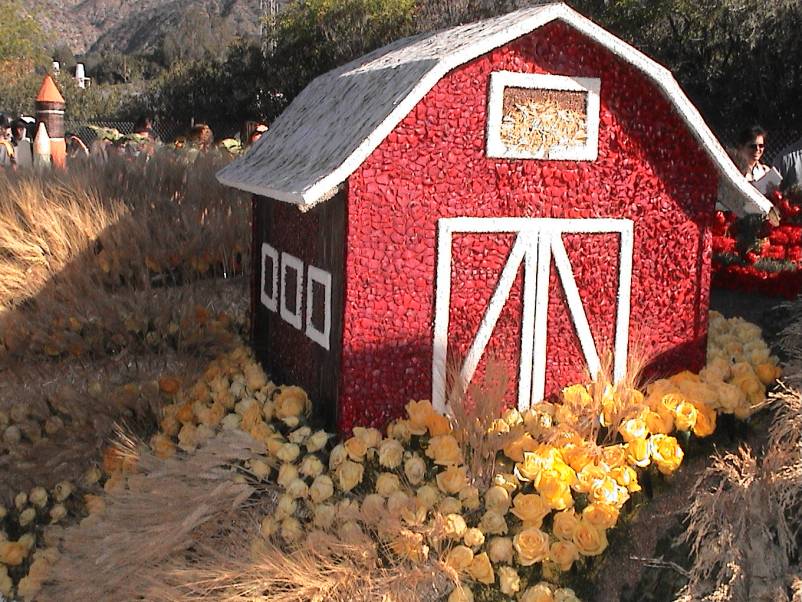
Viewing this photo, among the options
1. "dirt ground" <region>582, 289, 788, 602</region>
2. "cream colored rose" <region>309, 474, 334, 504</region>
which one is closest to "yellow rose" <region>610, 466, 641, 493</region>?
"dirt ground" <region>582, 289, 788, 602</region>

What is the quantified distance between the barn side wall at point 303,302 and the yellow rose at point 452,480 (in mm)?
644

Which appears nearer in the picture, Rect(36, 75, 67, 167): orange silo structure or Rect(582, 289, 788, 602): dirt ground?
Rect(582, 289, 788, 602): dirt ground

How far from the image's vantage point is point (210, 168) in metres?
6.43

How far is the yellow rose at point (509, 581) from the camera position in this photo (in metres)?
3.07

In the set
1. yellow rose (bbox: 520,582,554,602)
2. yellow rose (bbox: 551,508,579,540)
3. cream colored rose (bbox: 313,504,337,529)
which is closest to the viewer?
yellow rose (bbox: 520,582,554,602)

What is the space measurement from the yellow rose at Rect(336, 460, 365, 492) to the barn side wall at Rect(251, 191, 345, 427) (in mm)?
366

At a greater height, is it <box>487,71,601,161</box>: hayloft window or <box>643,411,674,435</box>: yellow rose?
<box>487,71,601,161</box>: hayloft window

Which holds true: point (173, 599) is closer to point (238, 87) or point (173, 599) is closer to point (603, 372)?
point (603, 372)

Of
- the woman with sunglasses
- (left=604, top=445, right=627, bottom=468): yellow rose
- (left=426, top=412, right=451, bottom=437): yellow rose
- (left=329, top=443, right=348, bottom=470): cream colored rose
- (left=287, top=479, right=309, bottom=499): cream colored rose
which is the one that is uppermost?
the woman with sunglasses

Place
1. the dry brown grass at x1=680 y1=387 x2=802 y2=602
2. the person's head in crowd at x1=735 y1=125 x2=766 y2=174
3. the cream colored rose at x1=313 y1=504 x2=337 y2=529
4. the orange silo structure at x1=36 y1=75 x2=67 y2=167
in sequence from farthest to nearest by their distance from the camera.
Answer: the orange silo structure at x1=36 y1=75 x2=67 y2=167
the person's head in crowd at x1=735 y1=125 x2=766 y2=174
the cream colored rose at x1=313 y1=504 x2=337 y2=529
the dry brown grass at x1=680 y1=387 x2=802 y2=602

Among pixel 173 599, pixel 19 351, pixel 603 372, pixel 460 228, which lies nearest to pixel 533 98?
pixel 460 228

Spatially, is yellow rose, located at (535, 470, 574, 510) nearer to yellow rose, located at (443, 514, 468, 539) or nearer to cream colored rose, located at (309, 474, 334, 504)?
yellow rose, located at (443, 514, 468, 539)

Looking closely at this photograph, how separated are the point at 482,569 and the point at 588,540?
1.30ft

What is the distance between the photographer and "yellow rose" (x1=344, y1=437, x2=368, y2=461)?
3.46 meters
